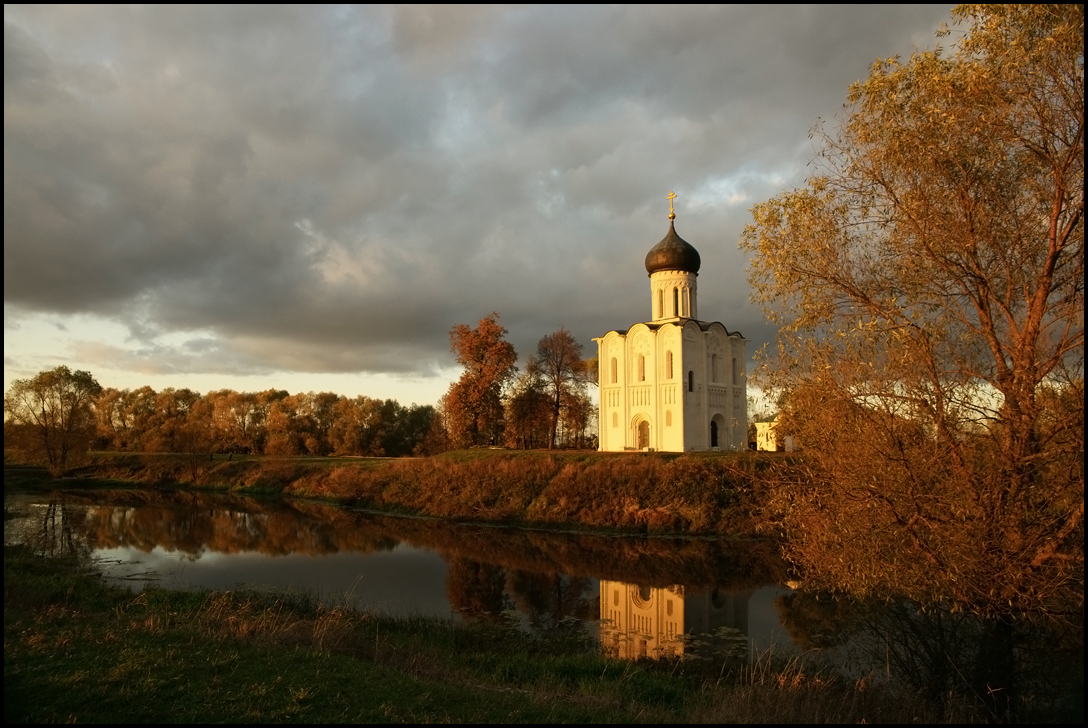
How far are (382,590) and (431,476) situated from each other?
15.7 m

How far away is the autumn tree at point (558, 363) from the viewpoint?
40656mm

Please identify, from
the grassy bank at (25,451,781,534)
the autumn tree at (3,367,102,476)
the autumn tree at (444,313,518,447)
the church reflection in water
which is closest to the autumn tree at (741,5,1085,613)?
the church reflection in water

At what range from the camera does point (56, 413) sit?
122 ft

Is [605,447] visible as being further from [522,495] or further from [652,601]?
[652,601]

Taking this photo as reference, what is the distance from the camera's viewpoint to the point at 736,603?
15.4m

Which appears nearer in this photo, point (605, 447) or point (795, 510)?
point (795, 510)

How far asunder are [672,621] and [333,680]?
8.80 m

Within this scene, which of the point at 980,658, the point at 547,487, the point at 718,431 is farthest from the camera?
the point at 718,431

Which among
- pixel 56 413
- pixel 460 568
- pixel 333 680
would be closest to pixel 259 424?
pixel 56 413

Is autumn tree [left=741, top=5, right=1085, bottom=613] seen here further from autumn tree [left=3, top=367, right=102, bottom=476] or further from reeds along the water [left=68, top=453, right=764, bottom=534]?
autumn tree [left=3, top=367, right=102, bottom=476]

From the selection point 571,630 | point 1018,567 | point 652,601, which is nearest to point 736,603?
point 652,601

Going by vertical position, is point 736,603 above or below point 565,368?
below

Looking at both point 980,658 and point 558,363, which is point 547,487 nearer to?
point 558,363

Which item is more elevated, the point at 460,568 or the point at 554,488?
the point at 554,488
